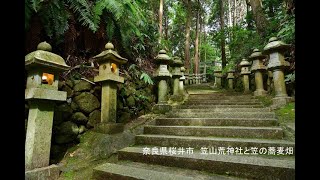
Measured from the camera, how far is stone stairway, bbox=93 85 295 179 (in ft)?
9.22

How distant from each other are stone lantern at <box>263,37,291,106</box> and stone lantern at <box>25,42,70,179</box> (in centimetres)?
494

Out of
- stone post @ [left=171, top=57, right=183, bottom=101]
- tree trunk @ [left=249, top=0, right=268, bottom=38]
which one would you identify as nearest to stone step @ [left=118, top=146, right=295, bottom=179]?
stone post @ [left=171, top=57, right=183, bottom=101]

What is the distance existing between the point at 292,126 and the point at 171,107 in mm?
2985

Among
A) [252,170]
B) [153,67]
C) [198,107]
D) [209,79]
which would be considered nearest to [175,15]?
[209,79]

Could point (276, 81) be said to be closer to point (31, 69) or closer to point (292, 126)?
point (292, 126)

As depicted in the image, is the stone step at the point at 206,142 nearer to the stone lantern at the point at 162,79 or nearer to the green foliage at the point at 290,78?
the stone lantern at the point at 162,79

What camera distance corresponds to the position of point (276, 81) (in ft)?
17.0

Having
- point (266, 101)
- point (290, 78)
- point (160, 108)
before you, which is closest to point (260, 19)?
point (290, 78)

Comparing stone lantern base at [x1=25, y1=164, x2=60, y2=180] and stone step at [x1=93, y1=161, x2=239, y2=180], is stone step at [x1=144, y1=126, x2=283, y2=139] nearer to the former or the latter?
stone step at [x1=93, y1=161, x2=239, y2=180]

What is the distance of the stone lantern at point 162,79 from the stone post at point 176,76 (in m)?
0.57

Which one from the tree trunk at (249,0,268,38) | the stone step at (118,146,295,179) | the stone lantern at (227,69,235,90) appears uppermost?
the tree trunk at (249,0,268,38)

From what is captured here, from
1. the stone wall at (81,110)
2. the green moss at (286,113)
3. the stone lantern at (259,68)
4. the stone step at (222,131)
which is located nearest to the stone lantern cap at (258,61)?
the stone lantern at (259,68)

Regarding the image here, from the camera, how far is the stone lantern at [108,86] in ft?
13.5

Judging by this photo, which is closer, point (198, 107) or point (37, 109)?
point (37, 109)
